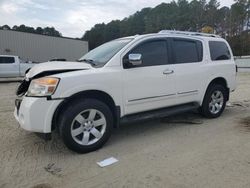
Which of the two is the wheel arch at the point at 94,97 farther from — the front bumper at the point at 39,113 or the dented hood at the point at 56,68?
the dented hood at the point at 56,68

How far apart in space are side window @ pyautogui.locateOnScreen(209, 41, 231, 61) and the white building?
88.6 ft

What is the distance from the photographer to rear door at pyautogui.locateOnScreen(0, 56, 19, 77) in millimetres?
18562

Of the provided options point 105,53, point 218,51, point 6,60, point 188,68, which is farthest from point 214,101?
point 6,60

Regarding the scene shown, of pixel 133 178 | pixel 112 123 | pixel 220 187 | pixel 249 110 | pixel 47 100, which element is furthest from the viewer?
pixel 249 110

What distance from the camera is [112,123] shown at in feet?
15.8

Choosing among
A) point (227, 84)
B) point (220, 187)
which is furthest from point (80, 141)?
point (227, 84)

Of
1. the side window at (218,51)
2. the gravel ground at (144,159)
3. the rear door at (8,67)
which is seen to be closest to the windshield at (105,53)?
the gravel ground at (144,159)

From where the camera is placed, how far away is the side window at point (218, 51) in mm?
6609

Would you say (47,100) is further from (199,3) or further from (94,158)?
(199,3)

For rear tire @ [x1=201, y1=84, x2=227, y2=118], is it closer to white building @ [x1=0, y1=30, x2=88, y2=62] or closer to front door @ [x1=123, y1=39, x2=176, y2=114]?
front door @ [x1=123, y1=39, x2=176, y2=114]

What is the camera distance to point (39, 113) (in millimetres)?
4203

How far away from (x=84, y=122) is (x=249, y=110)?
4939 millimetres

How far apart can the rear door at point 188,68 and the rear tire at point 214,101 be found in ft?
1.15

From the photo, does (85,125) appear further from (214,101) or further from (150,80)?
(214,101)
